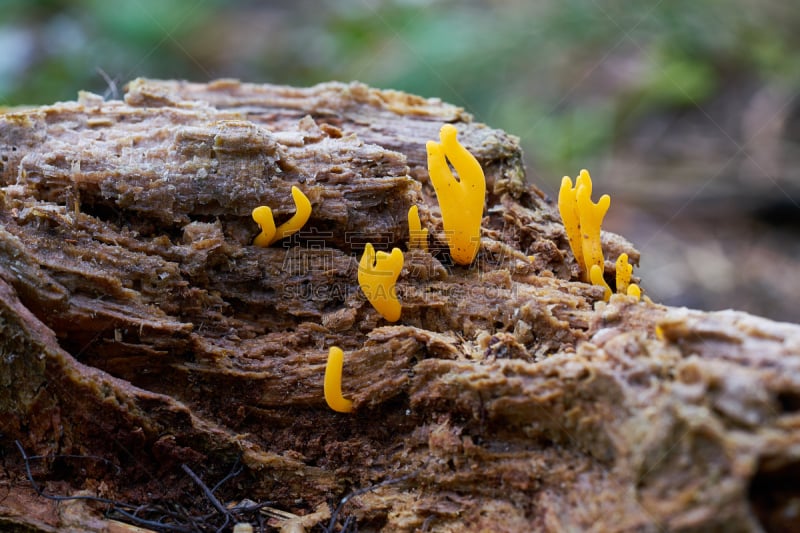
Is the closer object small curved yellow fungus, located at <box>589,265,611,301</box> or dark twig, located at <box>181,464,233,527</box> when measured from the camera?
dark twig, located at <box>181,464,233,527</box>

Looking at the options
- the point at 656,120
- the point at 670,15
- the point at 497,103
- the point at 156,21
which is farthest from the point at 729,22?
the point at 156,21

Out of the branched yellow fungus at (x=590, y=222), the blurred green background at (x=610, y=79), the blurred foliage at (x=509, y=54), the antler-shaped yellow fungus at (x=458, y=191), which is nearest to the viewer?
the antler-shaped yellow fungus at (x=458, y=191)

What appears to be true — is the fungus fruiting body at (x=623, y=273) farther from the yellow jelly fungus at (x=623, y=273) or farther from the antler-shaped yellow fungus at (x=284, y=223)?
the antler-shaped yellow fungus at (x=284, y=223)

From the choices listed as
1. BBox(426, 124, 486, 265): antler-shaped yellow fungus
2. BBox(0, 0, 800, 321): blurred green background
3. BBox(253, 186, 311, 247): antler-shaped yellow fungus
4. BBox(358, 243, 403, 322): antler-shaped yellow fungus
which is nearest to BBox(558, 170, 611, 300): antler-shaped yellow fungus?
BBox(426, 124, 486, 265): antler-shaped yellow fungus

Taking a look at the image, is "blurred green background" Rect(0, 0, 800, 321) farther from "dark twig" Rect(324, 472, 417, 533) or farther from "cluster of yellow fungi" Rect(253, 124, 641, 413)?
"dark twig" Rect(324, 472, 417, 533)

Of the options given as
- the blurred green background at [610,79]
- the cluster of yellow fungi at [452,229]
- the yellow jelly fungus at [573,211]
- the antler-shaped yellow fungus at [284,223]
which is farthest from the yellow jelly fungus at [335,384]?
the blurred green background at [610,79]

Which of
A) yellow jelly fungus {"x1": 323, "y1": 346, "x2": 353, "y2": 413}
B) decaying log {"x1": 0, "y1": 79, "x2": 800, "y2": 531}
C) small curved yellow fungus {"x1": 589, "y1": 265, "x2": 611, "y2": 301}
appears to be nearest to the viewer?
decaying log {"x1": 0, "y1": 79, "x2": 800, "y2": 531}
